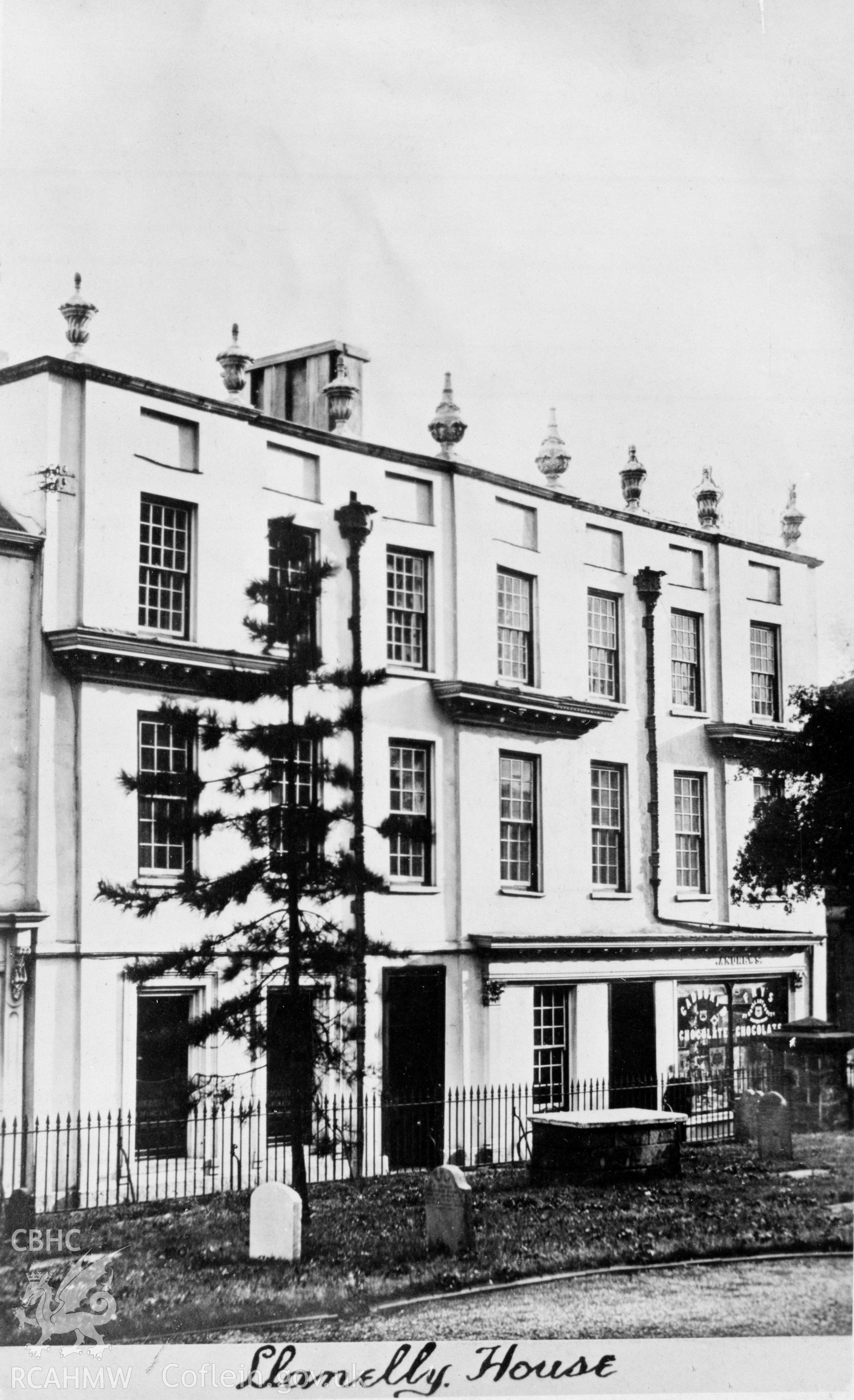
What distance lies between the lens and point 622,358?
930 cm

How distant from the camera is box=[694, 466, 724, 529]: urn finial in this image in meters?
9.50

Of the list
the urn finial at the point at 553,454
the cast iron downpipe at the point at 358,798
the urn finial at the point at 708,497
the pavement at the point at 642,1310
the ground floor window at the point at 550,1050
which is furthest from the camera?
the urn finial at the point at 708,497

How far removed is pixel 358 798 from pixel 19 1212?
3169 millimetres

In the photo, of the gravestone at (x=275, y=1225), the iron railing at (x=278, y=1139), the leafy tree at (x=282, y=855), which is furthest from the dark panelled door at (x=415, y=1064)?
the gravestone at (x=275, y=1225)

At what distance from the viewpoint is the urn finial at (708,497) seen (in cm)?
950

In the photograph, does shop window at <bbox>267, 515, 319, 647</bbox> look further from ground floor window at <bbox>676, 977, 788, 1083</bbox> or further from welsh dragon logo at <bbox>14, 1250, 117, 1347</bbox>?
welsh dragon logo at <bbox>14, 1250, 117, 1347</bbox>

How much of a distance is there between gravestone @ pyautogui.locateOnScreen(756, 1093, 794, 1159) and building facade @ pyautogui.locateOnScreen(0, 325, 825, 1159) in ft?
1.40

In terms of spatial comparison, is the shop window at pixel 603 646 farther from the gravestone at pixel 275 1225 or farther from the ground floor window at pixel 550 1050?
the gravestone at pixel 275 1225

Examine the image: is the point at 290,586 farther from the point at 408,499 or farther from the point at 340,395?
the point at 340,395

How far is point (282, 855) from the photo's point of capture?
834 cm

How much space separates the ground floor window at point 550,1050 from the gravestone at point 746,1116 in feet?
4.16

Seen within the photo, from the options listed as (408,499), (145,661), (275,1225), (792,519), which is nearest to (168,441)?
(145,661)

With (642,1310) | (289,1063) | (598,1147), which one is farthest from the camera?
(598,1147)

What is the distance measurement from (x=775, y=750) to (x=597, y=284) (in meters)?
3.55
